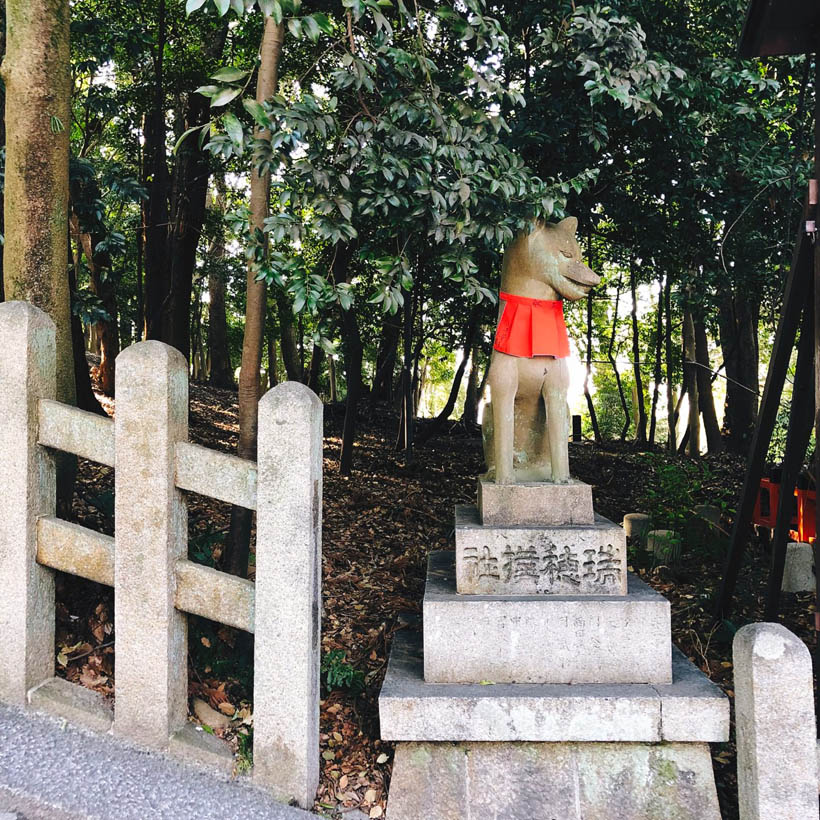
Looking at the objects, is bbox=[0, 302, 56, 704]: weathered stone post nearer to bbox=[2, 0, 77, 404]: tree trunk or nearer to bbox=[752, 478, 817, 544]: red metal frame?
bbox=[2, 0, 77, 404]: tree trunk

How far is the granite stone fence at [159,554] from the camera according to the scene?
10.1ft

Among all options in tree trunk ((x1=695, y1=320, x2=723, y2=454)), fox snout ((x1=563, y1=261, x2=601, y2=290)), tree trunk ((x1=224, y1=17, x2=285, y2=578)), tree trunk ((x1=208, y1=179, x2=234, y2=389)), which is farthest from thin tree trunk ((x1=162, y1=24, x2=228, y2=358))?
tree trunk ((x1=695, y1=320, x2=723, y2=454))

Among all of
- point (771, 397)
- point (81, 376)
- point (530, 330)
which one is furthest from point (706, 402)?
point (81, 376)

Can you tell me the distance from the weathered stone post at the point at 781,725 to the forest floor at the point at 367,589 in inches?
37.7

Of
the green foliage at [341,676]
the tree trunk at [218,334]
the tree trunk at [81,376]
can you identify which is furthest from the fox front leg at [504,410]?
the tree trunk at [218,334]

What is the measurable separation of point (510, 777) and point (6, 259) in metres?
4.03

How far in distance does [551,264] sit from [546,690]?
2531 millimetres

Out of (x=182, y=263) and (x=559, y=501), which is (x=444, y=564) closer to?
(x=559, y=501)

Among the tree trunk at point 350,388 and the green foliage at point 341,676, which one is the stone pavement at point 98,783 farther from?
the tree trunk at point 350,388

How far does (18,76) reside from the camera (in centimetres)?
414

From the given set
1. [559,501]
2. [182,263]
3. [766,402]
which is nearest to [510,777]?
[559,501]

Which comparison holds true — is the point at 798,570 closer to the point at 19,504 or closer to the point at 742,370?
the point at 19,504

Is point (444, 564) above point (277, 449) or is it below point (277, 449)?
below

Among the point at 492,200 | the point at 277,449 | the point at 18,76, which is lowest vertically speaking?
the point at 277,449
